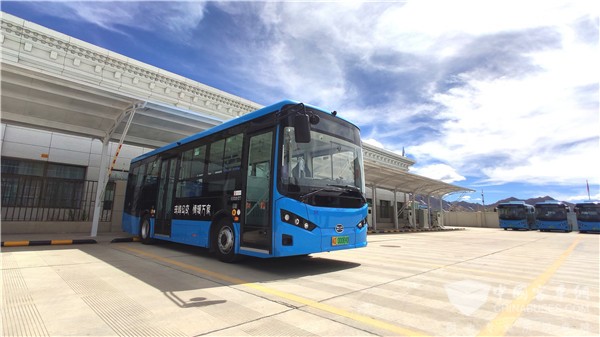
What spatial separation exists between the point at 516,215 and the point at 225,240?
35.0 metres

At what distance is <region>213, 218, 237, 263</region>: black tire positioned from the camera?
663 cm

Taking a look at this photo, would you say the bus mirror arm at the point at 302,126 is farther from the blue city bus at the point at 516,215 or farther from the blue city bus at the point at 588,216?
the blue city bus at the point at 588,216

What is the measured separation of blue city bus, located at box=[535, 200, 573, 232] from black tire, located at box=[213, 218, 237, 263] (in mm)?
34429

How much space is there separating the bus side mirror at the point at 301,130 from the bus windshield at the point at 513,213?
34778 mm

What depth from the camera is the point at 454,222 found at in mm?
48656

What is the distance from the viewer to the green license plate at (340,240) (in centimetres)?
594

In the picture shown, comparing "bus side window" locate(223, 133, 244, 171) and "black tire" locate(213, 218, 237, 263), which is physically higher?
"bus side window" locate(223, 133, 244, 171)

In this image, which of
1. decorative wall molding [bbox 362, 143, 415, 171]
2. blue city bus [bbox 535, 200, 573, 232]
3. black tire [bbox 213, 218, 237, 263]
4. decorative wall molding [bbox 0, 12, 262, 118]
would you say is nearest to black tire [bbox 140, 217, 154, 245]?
black tire [bbox 213, 218, 237, 263]

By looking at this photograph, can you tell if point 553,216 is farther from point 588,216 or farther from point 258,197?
point 258,197

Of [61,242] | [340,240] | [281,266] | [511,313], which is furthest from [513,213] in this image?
[61,242]

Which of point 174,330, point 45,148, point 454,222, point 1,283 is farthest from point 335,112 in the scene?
point 454,222

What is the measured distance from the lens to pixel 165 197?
9688 mm

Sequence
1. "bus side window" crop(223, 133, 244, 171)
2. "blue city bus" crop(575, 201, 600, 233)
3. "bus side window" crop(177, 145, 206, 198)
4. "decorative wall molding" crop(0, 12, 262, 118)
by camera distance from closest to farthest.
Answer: "bus side window" crop(223, 133, 244, 171) → "bus side window" crop(177, 145, 206, 198) → "decorative wall molding" crop(0, 12, 262, 118) → "blue city bus" crop(575, 201, 600, 233)

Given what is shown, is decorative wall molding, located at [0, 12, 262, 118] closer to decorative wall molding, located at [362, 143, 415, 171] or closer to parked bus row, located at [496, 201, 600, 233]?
decorative wall molding, located at [362, 143, 415, 171]
